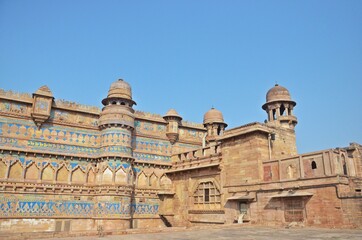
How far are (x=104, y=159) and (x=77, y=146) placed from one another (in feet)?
7.44

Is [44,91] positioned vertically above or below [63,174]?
above

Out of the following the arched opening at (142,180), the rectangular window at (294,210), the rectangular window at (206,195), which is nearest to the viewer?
the rectangular window at (294,210)

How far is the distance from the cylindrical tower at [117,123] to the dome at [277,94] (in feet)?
37.7

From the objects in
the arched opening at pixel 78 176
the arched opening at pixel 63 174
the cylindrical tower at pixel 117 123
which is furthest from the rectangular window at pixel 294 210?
the arched opening at pixel 63 174

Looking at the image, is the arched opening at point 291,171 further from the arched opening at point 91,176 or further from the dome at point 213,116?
the arched opening at point 91,176

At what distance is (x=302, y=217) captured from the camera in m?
15.9

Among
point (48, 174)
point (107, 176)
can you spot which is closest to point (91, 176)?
point (107, 176)

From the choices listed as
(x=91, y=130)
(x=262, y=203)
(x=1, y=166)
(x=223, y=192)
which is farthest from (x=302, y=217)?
(x=1, y=166)

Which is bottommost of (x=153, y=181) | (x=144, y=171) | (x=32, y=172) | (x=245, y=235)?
(x=245, y=235)

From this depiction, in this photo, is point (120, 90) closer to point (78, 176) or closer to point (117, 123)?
point (117, 123)

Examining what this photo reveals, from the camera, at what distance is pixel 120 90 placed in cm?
2380

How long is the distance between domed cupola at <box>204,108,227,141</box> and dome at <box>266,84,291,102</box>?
515 centimetres

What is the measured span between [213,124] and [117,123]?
32.6ft

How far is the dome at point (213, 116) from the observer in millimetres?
28850
